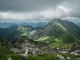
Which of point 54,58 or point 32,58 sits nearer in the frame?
point 32,58

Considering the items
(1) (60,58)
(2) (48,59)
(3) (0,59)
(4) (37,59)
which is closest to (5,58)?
(3) (0,59)

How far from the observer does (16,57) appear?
163250 mm

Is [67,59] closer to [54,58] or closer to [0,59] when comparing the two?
[54,58]

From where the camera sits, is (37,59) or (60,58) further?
(60,58)

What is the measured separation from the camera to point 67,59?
188 metres

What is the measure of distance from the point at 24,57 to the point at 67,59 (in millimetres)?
53452

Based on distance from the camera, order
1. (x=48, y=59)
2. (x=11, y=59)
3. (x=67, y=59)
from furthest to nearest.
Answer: (x=67, y=59), (x=48, y=59), (x=11, y=59)

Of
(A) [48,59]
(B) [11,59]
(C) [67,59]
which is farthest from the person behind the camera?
(C) [67,59]

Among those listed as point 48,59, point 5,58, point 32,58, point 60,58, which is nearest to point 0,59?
point 5,58

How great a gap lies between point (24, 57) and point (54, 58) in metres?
35.8

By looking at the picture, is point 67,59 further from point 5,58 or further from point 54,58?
point 5,58

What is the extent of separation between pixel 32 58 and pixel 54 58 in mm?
27958

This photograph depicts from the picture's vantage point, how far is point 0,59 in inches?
6663

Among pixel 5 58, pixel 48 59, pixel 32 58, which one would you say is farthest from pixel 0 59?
pixel 48 59
